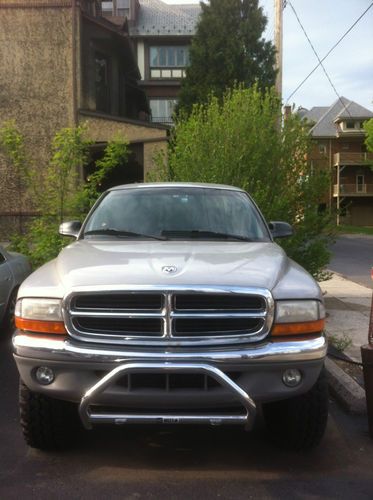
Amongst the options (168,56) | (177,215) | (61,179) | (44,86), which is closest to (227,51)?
(44,86)

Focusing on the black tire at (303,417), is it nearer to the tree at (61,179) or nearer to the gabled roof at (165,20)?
the tree at (61,179)

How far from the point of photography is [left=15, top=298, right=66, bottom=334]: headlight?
11.7 feet

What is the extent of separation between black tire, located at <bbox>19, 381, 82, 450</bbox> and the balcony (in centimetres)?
5562

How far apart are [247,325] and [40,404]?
1400 mm

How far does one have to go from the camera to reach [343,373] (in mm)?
5512

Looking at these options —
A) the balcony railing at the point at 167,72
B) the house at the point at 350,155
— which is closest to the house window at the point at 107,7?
the balcony railing at the point at 167,72

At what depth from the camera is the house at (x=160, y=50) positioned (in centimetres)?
4059

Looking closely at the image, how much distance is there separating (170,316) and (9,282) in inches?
181

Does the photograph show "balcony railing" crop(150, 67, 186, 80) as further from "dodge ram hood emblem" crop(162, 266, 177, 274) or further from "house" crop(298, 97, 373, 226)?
"dodge ram hood emblem" crop(162, 266, 177, 274)

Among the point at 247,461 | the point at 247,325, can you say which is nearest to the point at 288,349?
the point at 247,325

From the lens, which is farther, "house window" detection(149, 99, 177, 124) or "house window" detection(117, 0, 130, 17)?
"house window" detection(117, 0, 130, 17)

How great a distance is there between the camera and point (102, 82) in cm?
→ 2209

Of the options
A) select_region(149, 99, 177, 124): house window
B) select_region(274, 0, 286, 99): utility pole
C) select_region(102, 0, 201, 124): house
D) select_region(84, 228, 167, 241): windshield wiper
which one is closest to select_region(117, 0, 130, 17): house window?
select_region(102, 0, 201, 124): house

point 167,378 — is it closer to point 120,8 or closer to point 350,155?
point 120,8
